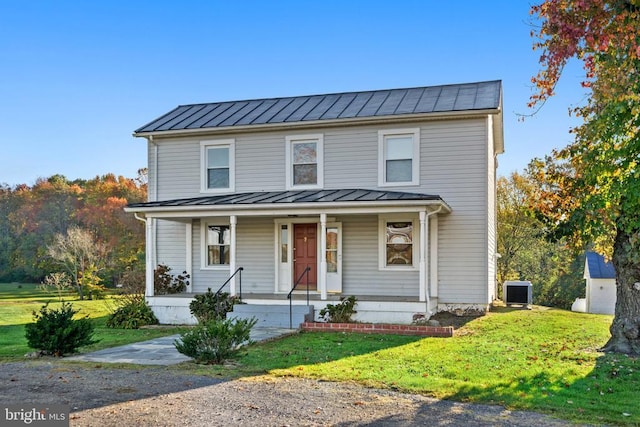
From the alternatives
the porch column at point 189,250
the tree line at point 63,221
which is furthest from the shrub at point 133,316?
the tree line at point 63,221

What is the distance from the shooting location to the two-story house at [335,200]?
47.4ft

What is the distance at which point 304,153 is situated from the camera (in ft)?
53.3

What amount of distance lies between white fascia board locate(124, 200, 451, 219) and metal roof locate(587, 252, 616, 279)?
12.4m

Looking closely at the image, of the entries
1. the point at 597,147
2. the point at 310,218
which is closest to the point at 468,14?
the point at 597,147

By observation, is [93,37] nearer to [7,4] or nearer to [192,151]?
[7,4]

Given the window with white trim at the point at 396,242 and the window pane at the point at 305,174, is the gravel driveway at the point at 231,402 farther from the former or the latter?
the window pane at the point at 305,174

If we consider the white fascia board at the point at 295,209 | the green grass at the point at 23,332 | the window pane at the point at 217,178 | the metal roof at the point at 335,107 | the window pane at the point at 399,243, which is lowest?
the green grass at the point at 23,332

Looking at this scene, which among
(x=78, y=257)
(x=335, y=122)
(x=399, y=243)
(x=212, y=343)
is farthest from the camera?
(x=78, y=257)

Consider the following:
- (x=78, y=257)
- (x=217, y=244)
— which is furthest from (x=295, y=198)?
(x=78, y=257)

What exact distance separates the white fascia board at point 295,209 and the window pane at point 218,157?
2.47 m

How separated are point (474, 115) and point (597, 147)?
6.06 metres

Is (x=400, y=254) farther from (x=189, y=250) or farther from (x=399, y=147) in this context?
(x=189, y=250)

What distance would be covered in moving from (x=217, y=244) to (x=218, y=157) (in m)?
2.64

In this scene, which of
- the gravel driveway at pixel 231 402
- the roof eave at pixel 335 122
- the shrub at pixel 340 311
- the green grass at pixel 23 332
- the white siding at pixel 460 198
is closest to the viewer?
the gravel driveway at pixel 231 402
